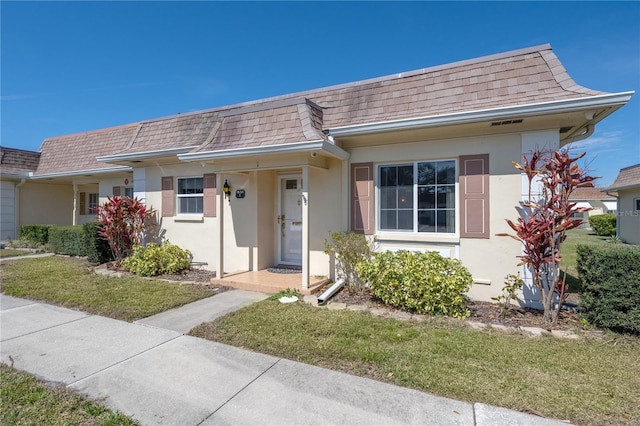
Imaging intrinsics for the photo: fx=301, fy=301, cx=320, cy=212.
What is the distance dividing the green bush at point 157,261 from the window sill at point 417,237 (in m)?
5.56

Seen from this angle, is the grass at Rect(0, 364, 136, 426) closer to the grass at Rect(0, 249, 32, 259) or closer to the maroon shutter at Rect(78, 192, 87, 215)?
the grass at Rect(0, 249, 32, 259)

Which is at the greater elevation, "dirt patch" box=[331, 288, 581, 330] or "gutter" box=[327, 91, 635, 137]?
"gutter" box=[327, 91, 635, 137]

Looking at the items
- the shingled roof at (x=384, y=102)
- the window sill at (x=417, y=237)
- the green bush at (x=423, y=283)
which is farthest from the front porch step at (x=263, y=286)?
the shingled roof at (x=384, y=102)

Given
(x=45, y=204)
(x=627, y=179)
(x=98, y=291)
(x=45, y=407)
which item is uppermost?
(x=627, y=179)

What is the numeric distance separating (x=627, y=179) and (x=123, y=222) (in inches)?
996

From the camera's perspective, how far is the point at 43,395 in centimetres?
294

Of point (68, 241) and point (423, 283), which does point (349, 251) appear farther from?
point (68, 241)

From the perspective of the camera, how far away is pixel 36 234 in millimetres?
12992

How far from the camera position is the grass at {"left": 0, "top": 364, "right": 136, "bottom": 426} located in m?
2.59

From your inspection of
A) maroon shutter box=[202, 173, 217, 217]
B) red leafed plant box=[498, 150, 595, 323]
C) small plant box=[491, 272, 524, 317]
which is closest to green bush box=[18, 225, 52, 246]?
maroon shutter box=[202, 173, 217, 217]

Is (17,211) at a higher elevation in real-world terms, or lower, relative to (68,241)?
higher

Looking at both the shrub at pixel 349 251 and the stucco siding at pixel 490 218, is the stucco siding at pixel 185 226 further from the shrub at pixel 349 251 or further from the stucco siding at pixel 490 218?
the stucco siding at pixel 490 218

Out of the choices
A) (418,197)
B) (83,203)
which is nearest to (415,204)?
(418,197)

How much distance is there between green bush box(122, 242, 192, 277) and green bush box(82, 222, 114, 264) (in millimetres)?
1605
